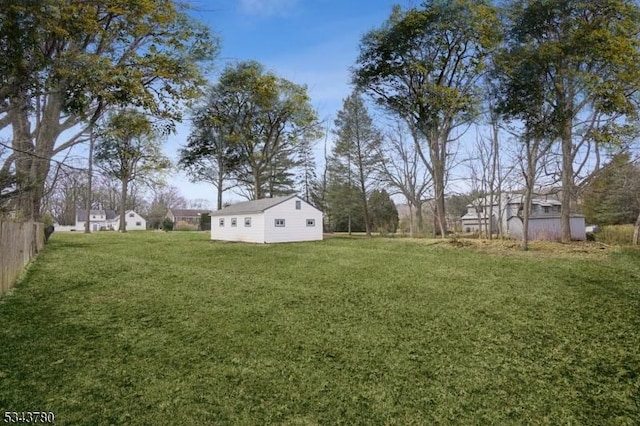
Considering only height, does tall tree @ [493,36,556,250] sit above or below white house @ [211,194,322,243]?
above

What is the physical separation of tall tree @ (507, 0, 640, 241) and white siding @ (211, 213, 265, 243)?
13222mm

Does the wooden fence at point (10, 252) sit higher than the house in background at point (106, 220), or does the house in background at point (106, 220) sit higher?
the house in background at point (106, 220)

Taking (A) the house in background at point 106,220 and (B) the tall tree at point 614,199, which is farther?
(A) the house in background at point 106,220

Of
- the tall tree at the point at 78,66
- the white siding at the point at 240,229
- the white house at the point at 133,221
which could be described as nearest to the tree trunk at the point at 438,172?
the white siding at the point at 240,229

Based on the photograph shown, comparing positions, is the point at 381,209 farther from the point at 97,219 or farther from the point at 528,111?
the point at 97,219

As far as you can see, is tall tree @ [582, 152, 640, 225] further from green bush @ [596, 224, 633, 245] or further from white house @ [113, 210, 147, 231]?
white house @ [113, 210, 147, 231]

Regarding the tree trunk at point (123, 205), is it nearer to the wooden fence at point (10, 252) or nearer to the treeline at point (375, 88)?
the treeline at point (375, 88)

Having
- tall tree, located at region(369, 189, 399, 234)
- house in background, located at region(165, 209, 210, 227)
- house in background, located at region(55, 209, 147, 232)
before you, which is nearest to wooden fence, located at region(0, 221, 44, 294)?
tall tree, located at region(369, 189, 399, 234)

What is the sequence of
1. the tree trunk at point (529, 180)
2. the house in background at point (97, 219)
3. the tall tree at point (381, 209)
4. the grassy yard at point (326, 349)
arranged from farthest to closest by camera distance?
the house in background at point (97, 219)
the tall tree at point (381, 209)
the tree trunk at point (529, 180)
the grassy yard at point (326, 349)

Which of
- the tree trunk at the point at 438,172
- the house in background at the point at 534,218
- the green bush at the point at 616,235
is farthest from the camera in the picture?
the house in background at the point at 534,218

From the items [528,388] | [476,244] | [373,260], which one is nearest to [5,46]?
[528,388]

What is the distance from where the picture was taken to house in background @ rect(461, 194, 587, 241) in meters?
19.0

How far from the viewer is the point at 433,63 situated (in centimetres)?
1717

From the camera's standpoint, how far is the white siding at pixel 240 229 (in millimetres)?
18391
